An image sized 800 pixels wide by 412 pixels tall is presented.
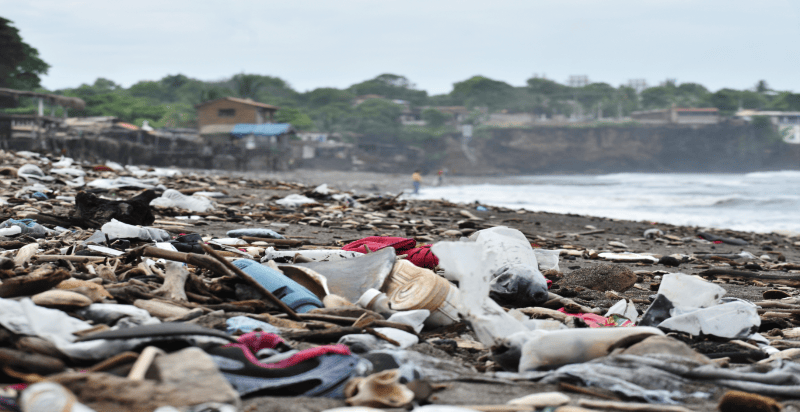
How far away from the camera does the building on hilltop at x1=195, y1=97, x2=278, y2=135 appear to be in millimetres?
42594

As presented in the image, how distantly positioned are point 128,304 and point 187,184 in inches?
310

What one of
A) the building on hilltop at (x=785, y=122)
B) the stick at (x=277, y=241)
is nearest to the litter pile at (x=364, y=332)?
the stick at (x=277, y=241)

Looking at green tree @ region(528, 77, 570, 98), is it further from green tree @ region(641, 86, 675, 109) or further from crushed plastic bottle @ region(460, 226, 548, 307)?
crushed plastic bottle @ region(460, 226, 548, 307)

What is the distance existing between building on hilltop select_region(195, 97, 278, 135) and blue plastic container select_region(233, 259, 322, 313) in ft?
136

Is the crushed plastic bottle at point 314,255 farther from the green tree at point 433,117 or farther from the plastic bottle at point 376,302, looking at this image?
the green tree at point 433,117

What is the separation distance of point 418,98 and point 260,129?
1598 inches

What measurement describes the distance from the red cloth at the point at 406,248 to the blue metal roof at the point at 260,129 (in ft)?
120

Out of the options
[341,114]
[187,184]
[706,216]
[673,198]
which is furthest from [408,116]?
[187,184]

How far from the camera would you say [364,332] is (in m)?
2.36

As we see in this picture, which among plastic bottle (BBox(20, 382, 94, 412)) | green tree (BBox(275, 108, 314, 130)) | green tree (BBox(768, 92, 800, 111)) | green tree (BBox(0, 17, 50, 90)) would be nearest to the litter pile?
plastic bottle (BBox(20, 382, 94, 412))

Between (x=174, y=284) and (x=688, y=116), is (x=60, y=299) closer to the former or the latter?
(x=174, y=284)

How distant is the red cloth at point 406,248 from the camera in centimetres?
368

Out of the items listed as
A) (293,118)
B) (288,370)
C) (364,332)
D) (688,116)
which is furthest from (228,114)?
(688,116)

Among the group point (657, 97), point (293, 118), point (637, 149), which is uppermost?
point (657, 97)
